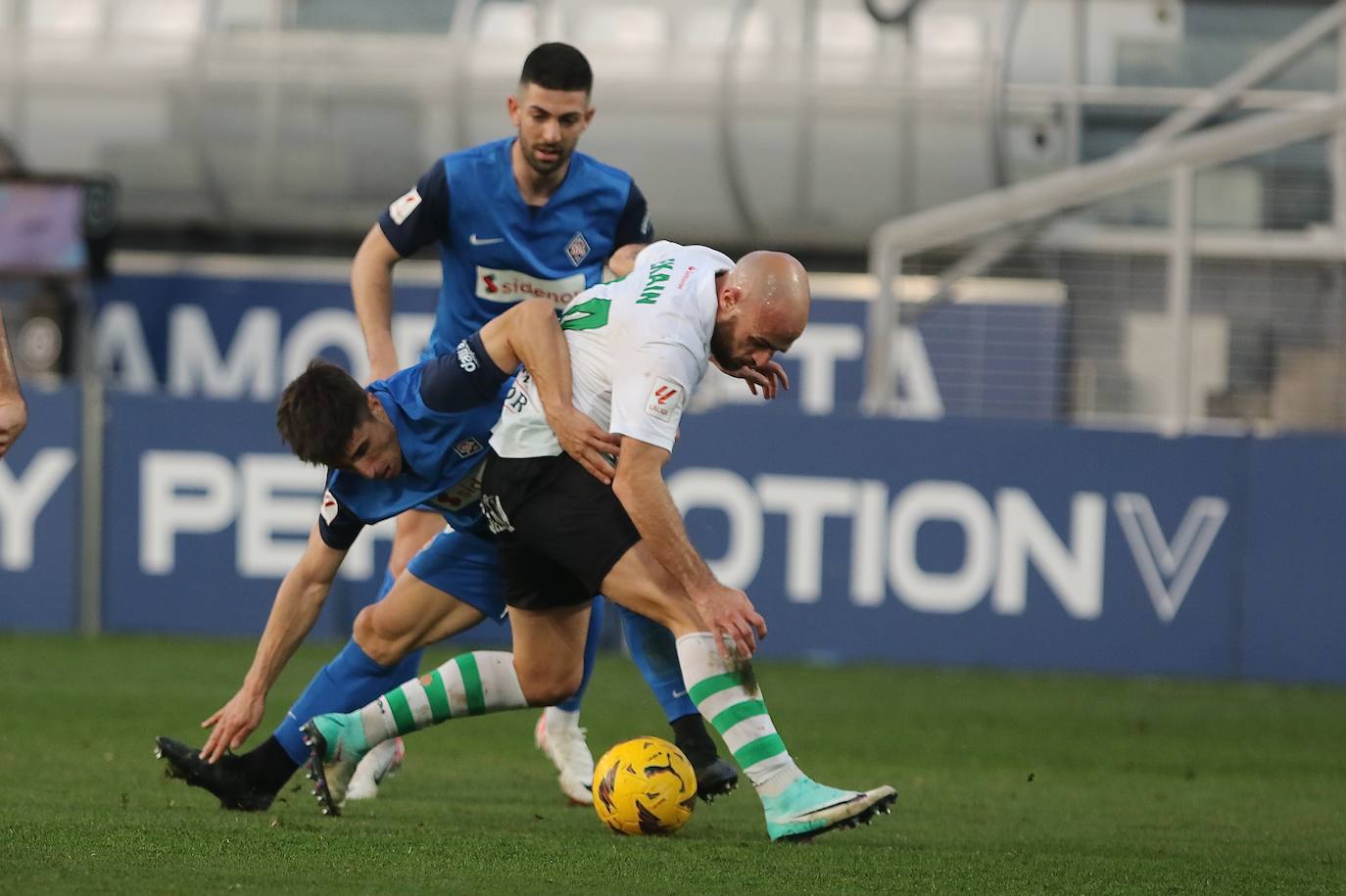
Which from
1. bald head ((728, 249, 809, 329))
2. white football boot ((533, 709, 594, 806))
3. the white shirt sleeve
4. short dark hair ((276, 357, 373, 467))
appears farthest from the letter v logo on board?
short dark hair ((276, 357, 373, 467))

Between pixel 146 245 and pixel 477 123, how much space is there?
10.4 feet

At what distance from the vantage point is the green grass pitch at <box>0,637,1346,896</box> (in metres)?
5.20

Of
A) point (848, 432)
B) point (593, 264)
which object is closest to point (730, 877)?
point (593, 264)

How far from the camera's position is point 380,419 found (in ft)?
19.7

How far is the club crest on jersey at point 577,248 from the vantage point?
7.34 meters

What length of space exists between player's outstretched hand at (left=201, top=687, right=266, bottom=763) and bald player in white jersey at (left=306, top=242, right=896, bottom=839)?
0.25 m

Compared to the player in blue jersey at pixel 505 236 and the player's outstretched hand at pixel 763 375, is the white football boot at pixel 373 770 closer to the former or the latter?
the player in blue jersey at pixel 505 236

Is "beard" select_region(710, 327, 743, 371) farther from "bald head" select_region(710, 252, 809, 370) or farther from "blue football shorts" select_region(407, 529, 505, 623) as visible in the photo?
"blue football shorts" select_region(407, 529, 505, 623)

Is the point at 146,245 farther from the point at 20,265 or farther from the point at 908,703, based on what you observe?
the point at 908,703

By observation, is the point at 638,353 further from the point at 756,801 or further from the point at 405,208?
the point at 756,801

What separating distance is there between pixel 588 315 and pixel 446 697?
48.4 inches

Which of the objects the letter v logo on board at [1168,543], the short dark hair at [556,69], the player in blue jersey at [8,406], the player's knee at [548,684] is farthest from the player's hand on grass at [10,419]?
the letter v logo on board at [1168,543]

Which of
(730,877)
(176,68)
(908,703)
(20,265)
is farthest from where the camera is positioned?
(176,68)

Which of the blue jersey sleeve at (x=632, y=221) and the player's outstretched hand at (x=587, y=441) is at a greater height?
the blue jersey sleeve at (x=632, y=221)
